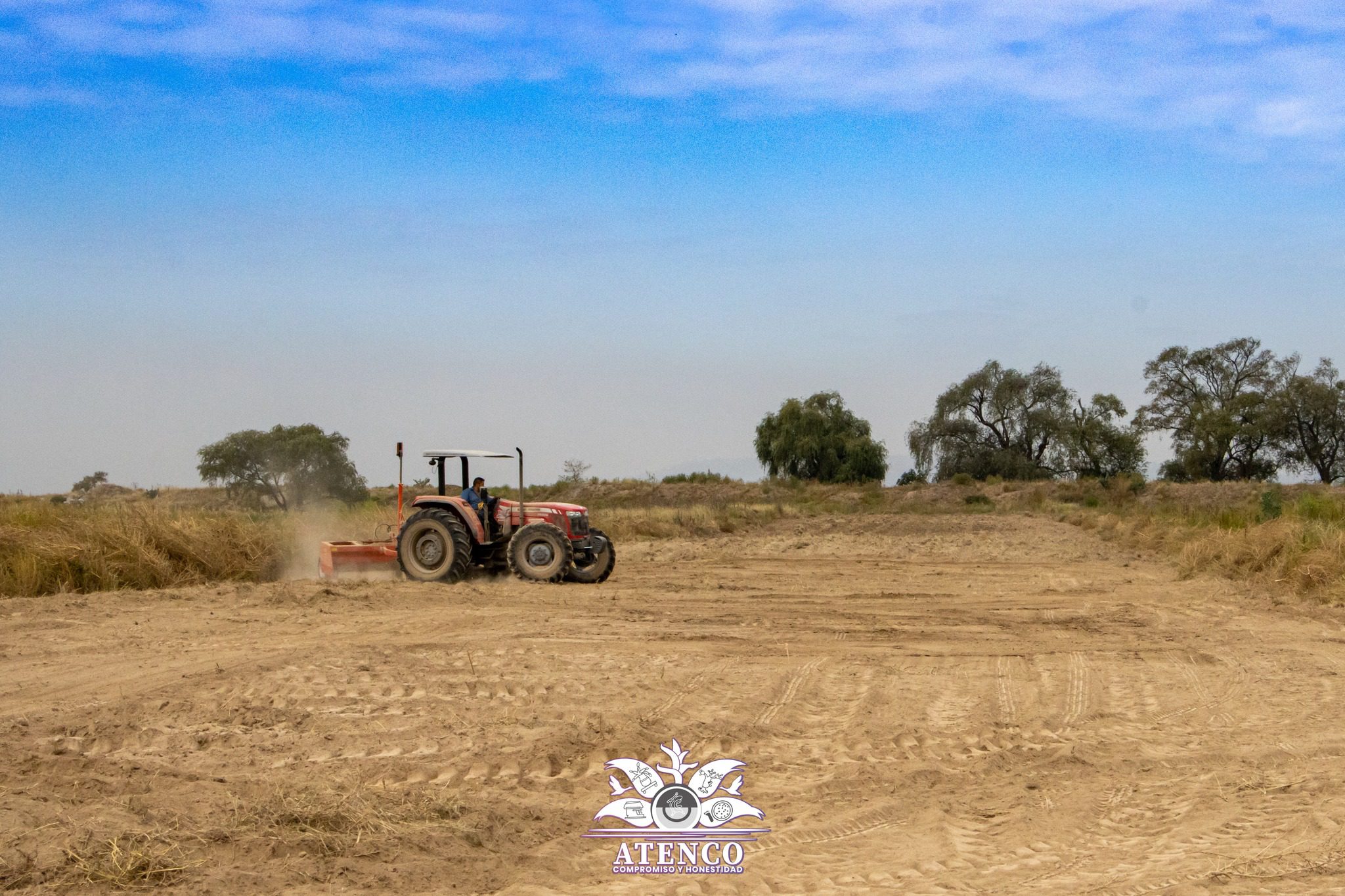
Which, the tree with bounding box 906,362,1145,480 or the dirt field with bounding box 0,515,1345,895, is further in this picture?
the tree with bounding box 906,362,1145,480

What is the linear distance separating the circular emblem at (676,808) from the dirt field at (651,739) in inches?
13.2

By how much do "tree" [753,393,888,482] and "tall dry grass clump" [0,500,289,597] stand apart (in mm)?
50809

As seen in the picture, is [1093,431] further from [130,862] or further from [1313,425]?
[130,862]

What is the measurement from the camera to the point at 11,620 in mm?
11594

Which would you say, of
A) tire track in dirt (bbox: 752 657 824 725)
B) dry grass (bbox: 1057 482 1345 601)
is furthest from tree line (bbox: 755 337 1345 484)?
tire track in dirt (bbox: 752 657 824 725)

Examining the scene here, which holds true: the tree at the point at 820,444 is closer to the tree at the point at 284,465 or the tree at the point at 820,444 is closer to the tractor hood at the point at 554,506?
the tree at the point at 284,465

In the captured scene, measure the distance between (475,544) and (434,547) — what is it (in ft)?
1.87

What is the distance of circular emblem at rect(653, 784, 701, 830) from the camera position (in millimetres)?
5973

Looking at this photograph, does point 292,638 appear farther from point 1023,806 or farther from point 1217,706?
point 1217,706

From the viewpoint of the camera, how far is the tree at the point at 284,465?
3269cm

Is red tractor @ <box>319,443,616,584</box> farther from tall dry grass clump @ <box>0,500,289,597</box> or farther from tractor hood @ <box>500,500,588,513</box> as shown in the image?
tall dry grass clump @ <box>0,500,289,597</box>

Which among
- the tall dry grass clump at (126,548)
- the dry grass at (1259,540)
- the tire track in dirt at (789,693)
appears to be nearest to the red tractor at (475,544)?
the tall dry grass clump at (126,548)

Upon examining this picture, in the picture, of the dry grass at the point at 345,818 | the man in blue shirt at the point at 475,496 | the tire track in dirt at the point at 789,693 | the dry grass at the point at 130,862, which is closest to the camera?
the dry grass at the point at 130,862

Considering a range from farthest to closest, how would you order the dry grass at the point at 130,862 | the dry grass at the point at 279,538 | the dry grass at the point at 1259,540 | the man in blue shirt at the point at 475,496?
the man in blue shirt at the point at 475,496 < the dry grass at the point at 1259,540 < the dry grass at the point at 279,538 < the dry grass at the point at 130,862
